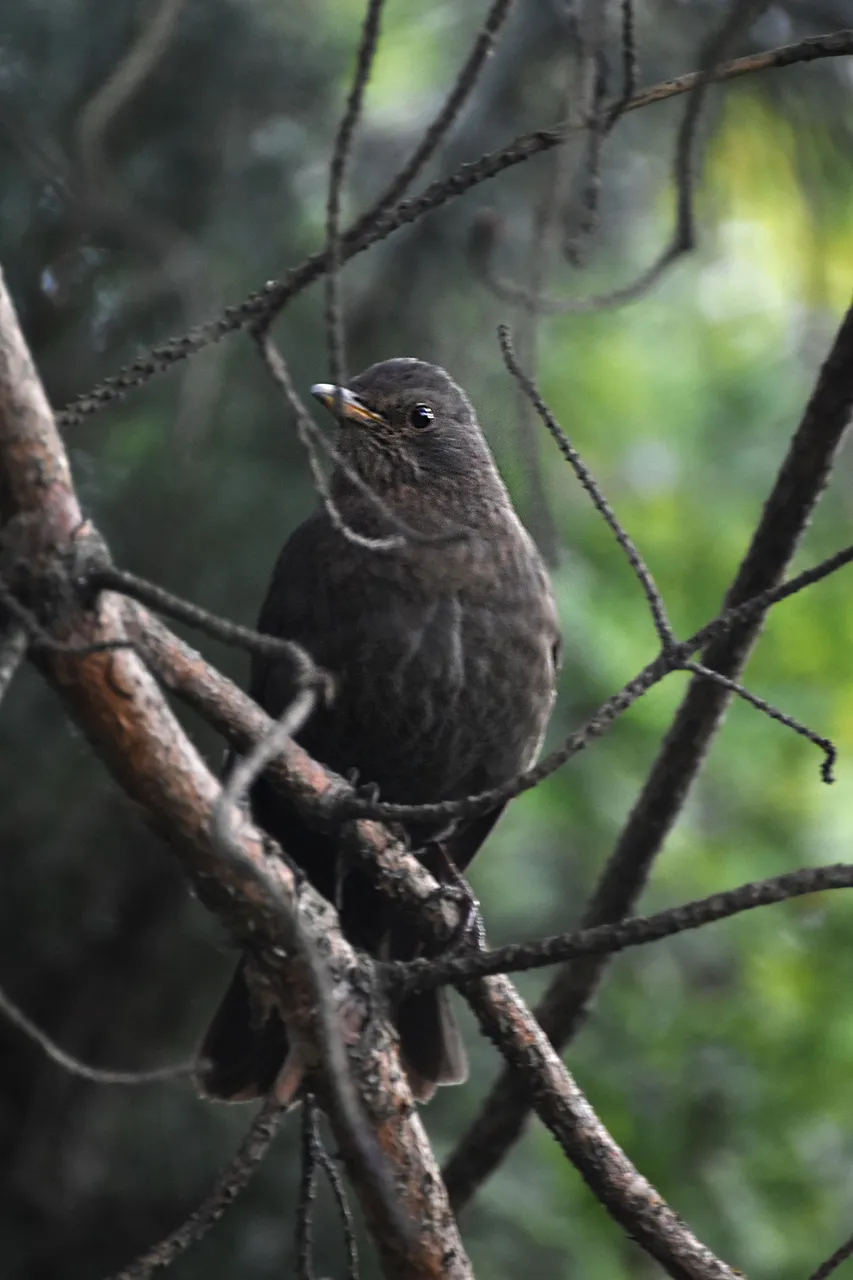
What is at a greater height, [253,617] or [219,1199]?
[253,617]

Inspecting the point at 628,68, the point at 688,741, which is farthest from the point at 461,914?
the point at 628,68

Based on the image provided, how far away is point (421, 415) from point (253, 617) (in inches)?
29.2

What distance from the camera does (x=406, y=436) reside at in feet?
13.5

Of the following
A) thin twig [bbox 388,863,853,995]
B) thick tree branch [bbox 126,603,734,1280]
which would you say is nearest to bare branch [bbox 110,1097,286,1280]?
thin twig [bbox 388,863,853,995]

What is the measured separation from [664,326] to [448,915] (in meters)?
4.63

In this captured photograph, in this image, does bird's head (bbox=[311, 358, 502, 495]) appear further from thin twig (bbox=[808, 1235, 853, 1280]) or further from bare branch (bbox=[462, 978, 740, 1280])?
thin twig (bbox=[808, 1235, 853, 1280])

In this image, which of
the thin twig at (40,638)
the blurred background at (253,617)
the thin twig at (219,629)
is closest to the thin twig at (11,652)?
the thin twig at (40,638)

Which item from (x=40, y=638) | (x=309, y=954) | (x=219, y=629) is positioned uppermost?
(x=219, y=629)

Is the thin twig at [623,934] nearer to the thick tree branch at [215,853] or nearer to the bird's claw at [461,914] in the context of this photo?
the thick tree branch at [215,853]

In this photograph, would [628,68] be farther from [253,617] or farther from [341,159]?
[253,617]

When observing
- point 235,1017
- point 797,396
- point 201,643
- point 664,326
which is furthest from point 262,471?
point 664,326

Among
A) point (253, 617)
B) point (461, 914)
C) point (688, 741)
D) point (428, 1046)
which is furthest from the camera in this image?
point (253, 617)

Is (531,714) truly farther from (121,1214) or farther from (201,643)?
(121,1214)

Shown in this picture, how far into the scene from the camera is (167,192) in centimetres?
455
